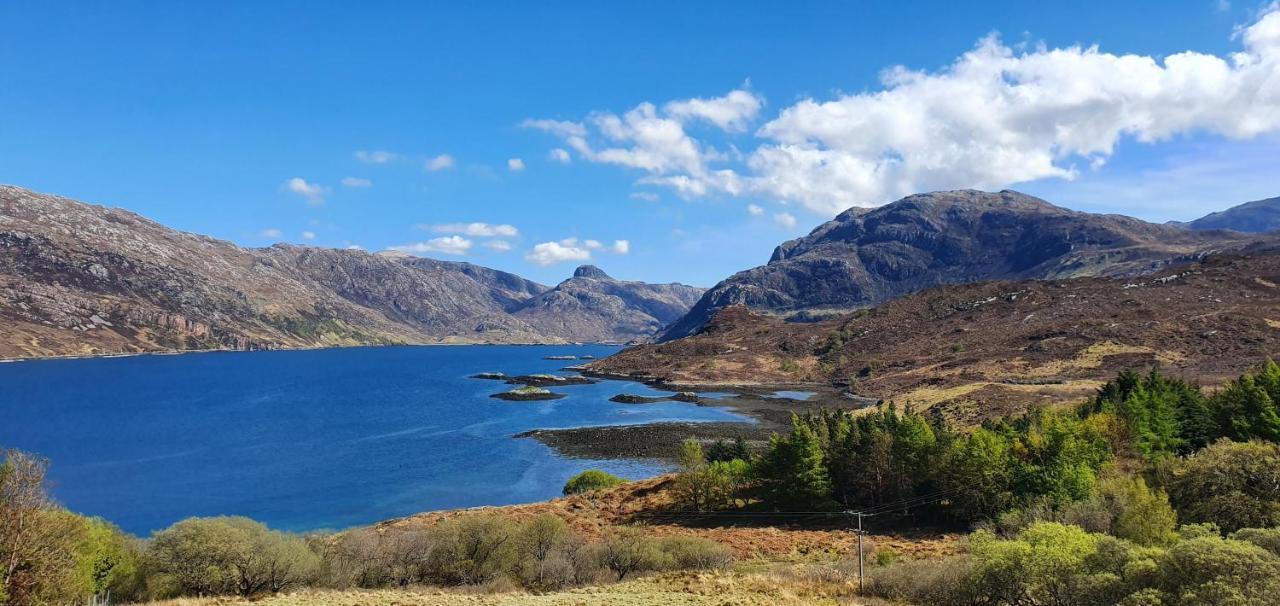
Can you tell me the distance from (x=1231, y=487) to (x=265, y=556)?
6295 centimetres

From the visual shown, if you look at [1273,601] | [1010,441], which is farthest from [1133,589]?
[1010,441]

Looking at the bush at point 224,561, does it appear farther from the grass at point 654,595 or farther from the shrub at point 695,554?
the shrub at point 695,554

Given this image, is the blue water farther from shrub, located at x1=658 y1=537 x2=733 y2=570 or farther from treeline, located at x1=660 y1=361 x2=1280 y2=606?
shrub, located at x1=658 y1=537 x2=733 y2=570

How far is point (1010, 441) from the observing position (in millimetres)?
62844

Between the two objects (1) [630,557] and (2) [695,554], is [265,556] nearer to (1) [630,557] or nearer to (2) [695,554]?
(1) [630,557]

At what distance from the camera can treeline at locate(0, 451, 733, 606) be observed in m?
28.5

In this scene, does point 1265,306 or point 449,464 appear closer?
point 449,464

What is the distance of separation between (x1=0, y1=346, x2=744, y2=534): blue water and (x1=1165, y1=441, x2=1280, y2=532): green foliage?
205 feet

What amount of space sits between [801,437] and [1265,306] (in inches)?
6583

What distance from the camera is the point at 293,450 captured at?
111 meters

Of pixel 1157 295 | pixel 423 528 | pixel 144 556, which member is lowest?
pixel 423 528

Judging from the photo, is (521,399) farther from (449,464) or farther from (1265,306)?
(1265,306)

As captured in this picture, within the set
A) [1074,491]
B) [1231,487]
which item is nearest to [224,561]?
[1074,491]

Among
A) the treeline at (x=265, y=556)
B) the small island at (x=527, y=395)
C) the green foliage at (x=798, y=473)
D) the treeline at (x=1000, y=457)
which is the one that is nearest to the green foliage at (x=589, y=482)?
the treeline at (x=1000, y=457)
